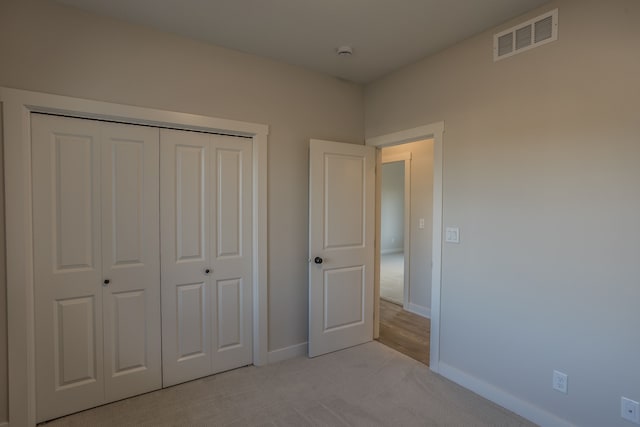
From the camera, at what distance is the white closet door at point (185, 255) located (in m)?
2.54

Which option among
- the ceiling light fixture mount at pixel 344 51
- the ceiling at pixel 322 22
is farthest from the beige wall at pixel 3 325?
the ceiling light fixture mount at pixel 344 51

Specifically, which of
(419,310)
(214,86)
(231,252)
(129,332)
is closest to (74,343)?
(129,332)

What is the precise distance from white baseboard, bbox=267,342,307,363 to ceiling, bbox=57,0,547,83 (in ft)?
8.55

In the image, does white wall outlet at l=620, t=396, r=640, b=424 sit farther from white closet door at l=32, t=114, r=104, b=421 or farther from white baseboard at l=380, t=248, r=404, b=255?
white baseboard at l=380, t=248, r=404, b=255

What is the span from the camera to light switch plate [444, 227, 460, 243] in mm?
2637

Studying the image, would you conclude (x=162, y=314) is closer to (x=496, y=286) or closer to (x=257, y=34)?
(x=257, y=34)

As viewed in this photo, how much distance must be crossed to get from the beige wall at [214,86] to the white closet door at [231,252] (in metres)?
0.21

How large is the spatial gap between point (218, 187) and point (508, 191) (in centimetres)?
219

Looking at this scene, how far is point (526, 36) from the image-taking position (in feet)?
7.17

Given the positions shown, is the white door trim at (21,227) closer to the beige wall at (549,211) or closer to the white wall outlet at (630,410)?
the beige wall at (549,211)

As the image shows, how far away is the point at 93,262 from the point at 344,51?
2.44 metres

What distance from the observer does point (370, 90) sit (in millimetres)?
3451

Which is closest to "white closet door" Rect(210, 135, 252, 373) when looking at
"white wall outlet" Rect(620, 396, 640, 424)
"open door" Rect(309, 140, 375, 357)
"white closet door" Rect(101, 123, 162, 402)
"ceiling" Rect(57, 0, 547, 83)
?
"white closet door" Rect(101, 123, 162, 402)

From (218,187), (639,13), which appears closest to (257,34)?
(218,187)
